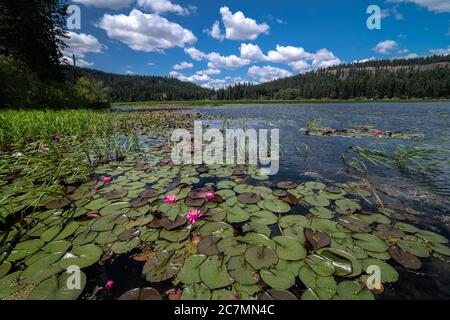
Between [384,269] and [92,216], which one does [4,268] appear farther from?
[384,269]

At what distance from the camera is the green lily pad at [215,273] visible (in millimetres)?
1854

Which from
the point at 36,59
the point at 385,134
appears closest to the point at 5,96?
the point at 36,59

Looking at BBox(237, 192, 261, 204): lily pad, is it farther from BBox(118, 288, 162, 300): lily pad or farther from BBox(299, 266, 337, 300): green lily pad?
BBox(118, 288, 162, 300): lily pad

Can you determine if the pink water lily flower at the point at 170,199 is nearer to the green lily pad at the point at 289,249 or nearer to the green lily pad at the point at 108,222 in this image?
the green lily pad at the point at 108,222

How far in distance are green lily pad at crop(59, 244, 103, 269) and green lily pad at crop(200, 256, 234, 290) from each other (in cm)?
112

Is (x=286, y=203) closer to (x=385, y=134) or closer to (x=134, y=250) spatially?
(x=134, y=250)

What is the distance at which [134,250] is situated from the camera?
7.73 feet

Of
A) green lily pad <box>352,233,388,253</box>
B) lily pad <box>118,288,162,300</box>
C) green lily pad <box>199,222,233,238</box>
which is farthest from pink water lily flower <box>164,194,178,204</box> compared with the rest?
green lily pad <box>352,233,388,253</box>

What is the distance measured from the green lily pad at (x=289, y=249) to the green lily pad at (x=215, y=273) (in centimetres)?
60

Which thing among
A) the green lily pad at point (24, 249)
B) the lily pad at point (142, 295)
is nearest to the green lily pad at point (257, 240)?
the lily pad at point (142, 295)

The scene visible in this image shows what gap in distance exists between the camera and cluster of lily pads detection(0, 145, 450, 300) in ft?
6.10

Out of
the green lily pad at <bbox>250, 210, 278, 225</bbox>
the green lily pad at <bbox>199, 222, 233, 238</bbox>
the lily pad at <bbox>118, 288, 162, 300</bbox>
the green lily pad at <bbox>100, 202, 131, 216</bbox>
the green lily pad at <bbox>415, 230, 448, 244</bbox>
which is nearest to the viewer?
the lily pad at <bbox>118, 288, 162, 300</bbox>
